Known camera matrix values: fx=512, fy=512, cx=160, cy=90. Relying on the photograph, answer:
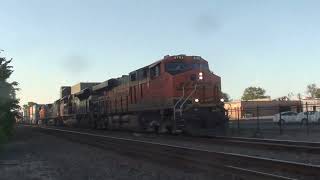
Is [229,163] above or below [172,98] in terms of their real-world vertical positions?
below

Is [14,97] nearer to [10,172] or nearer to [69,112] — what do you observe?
[10,172]

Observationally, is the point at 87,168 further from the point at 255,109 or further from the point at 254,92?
the point at 254,92

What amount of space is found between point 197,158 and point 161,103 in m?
12.6

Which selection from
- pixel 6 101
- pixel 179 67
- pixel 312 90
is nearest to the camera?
pixel 6 101

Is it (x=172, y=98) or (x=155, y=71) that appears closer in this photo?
(x=172, y=98)

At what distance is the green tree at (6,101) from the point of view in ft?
76.7

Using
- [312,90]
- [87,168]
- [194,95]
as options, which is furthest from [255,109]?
[312,90]

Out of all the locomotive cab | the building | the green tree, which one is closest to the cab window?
the locomotive cab

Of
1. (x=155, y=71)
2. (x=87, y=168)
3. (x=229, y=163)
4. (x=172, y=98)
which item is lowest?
(x=87, y=168)

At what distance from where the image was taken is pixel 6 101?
24.5 meters

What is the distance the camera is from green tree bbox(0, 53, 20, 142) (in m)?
23.4

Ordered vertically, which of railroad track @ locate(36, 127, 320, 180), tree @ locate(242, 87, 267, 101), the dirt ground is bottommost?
the dirt ground

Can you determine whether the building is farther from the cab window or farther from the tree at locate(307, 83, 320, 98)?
the tree at locate(307, 83, 320, 98)

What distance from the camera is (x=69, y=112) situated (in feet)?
184
